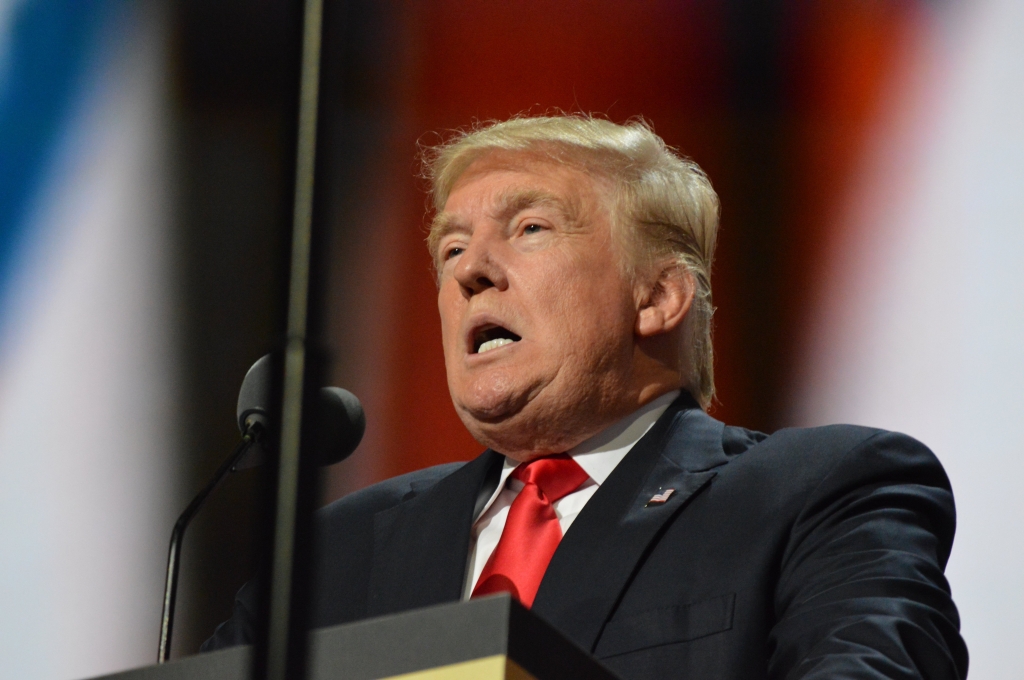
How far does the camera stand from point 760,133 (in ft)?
8.72

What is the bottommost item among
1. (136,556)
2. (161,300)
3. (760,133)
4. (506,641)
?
(136,556)

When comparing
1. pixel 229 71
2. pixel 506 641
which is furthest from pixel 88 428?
pixel 506 641

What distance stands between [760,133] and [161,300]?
4.44 ft

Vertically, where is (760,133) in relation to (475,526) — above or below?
above

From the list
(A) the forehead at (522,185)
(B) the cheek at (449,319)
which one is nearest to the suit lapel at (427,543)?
(B) the cheek at (449,319)

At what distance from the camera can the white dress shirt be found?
6.37 feet

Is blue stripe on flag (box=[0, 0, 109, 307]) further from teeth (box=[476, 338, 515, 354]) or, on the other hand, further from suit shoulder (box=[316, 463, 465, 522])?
teeth (box=[476, 338, 515, 354])

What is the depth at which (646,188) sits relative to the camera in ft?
7.47

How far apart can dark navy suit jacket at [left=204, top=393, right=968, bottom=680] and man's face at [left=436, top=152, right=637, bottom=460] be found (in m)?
0.13

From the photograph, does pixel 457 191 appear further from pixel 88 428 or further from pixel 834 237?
pixel 88 428

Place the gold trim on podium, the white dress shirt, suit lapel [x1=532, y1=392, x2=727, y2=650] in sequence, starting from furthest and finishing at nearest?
1. the white dress shirt
2. suit lapel [x1=532, y1=392, x2=727, y2=650]
3. the gold trim on podium

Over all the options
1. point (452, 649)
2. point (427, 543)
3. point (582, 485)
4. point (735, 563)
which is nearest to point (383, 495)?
point (427, 543)

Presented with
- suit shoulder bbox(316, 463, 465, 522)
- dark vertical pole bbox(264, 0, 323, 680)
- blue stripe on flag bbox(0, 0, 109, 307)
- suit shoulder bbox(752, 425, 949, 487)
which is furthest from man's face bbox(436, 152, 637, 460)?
dark vertical pole bbox(264, 0, 323, 680)

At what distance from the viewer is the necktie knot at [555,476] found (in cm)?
198
